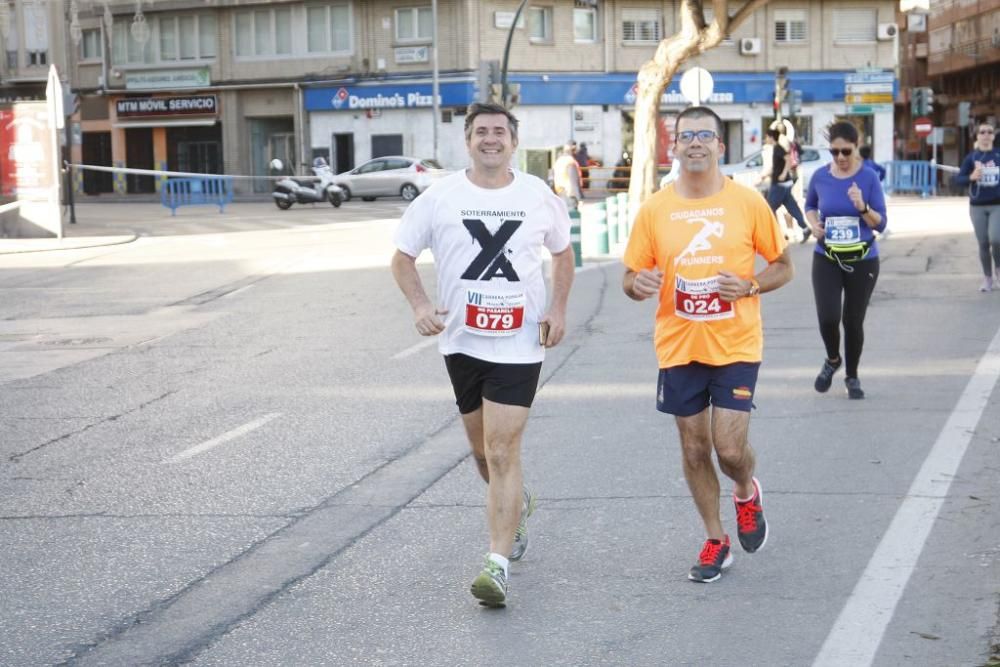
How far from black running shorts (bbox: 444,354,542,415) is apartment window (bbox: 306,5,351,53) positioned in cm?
5240

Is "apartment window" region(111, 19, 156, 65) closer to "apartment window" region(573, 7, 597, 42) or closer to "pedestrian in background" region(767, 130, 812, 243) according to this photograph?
"apartment window" region(573, 7, 597, 42)

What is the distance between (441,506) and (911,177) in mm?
41530

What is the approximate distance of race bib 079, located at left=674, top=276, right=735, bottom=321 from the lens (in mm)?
6047

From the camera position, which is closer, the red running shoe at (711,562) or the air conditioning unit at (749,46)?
the red running shoe at (711,562)

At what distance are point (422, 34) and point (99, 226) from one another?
23.2 meters

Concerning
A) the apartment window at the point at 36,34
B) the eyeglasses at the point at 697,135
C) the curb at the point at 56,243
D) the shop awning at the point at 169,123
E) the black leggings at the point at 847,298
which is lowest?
the curb at the point at 56,243

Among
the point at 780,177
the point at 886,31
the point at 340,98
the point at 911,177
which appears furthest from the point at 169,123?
the point at 780,177

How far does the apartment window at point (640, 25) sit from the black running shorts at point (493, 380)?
5264 cm

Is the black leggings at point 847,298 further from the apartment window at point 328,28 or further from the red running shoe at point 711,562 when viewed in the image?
the apartment window at point 328,28

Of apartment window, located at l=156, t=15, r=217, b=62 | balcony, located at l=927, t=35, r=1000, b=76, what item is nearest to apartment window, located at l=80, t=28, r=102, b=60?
apartment window, located at l=156, t=15, r=217, b=62

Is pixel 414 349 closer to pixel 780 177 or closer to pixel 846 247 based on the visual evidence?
pixel 846 247

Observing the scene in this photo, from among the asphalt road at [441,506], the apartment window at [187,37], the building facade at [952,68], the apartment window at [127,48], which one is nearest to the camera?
the asphalt road at [441,506]

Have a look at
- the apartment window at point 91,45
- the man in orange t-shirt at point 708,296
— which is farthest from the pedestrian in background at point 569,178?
the apartment window at point 91,45

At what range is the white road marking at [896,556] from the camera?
16.9 feet
